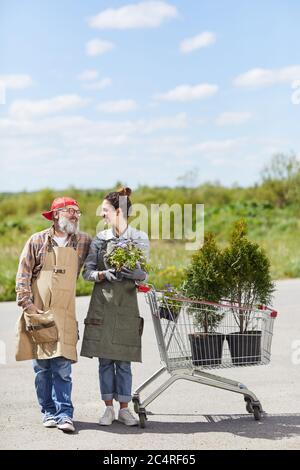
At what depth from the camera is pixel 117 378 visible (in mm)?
5977

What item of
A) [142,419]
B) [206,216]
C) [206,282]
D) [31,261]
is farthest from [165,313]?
[206,216]

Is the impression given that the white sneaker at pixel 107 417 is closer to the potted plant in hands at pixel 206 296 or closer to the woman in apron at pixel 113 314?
the woman in apron at pixel 113 314

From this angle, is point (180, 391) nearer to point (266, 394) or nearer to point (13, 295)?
point (266, 394)

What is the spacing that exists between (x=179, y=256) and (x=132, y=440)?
14.5m

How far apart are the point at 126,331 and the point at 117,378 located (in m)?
0.38

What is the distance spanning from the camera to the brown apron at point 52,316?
5.72 metres

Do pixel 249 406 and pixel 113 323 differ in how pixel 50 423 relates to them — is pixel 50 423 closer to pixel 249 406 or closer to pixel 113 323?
pixel 113 323

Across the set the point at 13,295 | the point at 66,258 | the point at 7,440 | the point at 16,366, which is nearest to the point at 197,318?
the point at 66,258

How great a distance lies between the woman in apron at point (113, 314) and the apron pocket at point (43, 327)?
263 millimetres

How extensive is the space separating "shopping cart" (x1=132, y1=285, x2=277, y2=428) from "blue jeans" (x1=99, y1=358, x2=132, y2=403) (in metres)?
0.16

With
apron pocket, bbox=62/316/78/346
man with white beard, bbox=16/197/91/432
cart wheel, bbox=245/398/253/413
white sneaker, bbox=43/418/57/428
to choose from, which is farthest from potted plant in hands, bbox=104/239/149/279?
cart wheel, bbox=245/398/253/413

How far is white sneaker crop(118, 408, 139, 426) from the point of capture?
19.6ft

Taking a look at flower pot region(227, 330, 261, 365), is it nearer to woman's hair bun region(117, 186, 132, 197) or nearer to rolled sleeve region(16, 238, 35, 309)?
woman's hair bun region(117, 186, 132, 197)

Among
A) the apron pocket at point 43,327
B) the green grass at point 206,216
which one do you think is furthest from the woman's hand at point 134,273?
the green grass at point 206,216
